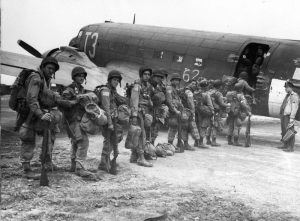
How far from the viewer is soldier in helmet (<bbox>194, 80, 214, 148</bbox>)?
35.4ft

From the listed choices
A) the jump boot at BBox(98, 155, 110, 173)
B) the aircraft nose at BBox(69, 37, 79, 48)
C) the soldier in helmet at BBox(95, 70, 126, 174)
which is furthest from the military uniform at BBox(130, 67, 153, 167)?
the aircraft nose at BBox(69, 37, 79, 48)

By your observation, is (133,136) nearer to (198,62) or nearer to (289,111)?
(289,111)

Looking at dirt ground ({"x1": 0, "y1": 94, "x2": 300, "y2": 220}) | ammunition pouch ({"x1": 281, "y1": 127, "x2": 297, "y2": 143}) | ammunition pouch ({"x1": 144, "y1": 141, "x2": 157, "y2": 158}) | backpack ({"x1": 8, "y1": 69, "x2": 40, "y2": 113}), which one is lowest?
dirt ground ({"x1": 0, "y1": 94, "x2": 300, "y2": 220})

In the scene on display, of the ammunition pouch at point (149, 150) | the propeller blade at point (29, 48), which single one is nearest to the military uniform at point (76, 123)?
the ammunition pouch at point (149, 150)

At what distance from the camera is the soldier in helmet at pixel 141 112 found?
7707mm

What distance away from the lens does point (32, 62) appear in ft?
42.9

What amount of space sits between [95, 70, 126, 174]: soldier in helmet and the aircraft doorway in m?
7.22

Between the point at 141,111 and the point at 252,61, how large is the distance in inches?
304

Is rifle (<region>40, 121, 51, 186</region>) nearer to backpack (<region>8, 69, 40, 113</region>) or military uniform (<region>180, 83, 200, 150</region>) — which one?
backpack (<region>8, 69, 40, 113</region>)

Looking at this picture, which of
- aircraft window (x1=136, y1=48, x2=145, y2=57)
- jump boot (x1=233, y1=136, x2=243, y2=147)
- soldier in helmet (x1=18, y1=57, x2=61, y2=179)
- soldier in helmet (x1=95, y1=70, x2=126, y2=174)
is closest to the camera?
soldier in helmet (x1=18, y1=57, x2=61, y2=179)

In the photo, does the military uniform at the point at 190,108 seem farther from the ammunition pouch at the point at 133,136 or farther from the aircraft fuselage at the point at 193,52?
the aircraft fuselage at the point at 193,52

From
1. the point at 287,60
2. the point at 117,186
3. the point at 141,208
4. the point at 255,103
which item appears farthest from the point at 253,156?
the point at 141,208

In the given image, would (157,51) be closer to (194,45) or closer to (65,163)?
(194,45)

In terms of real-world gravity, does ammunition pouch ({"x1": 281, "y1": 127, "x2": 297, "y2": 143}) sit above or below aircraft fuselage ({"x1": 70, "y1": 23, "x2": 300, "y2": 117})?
below
